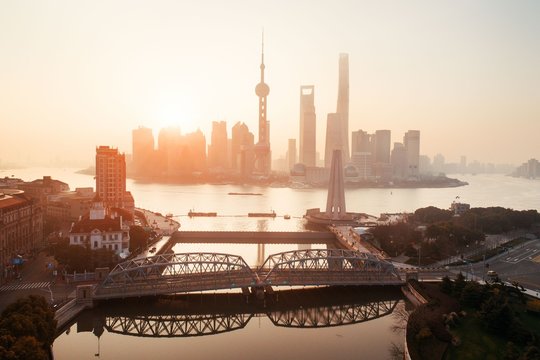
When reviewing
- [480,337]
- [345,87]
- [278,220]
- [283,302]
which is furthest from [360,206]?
[345,87]

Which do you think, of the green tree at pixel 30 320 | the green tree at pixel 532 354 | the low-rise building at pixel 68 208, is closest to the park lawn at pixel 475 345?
the green tree at pixel 532 354

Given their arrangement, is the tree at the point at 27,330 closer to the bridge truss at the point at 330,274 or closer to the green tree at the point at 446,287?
the bridge truss at the point at 330,274

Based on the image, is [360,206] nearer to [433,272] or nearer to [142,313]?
[433,272]

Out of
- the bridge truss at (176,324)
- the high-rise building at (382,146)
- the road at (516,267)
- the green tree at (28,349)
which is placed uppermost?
the high-rise building at (382,146)

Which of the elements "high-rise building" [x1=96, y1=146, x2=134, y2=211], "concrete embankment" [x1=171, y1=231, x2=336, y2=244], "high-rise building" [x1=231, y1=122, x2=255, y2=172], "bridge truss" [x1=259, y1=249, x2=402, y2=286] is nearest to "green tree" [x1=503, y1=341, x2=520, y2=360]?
"bridge truss" [x1=259, y1=249, x2=402, y2=286]

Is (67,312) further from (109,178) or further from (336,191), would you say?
(336,191)

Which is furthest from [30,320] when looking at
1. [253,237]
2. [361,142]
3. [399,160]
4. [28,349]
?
[399,160]
